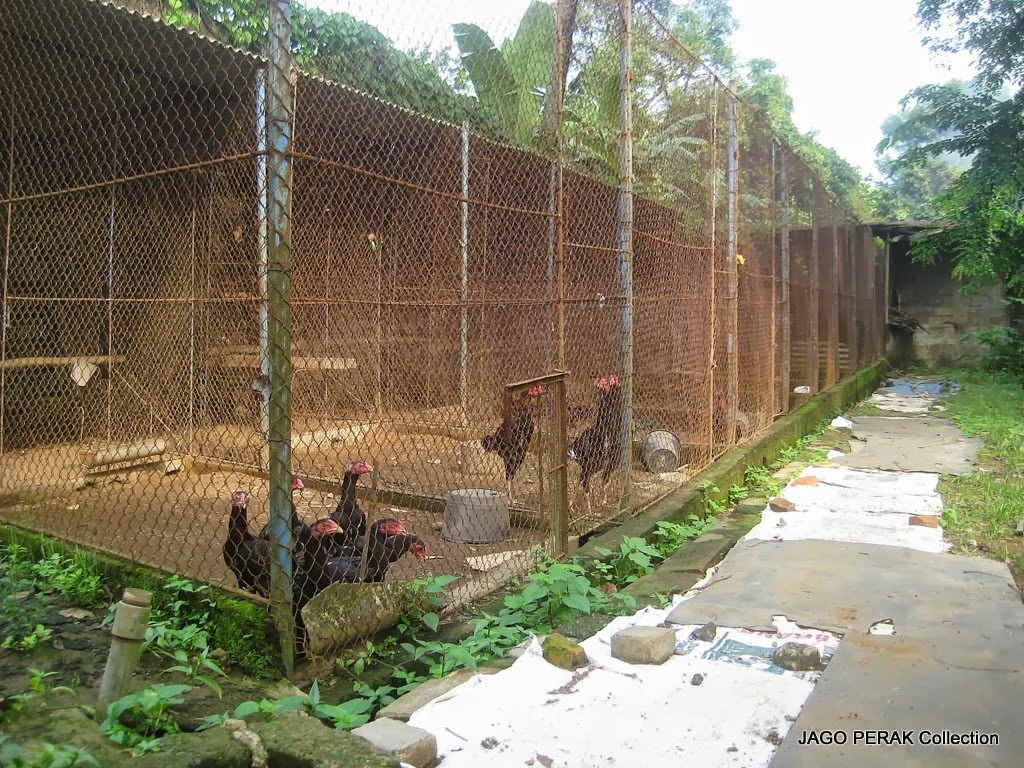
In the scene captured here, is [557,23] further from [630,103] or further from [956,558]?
→ [956,558]

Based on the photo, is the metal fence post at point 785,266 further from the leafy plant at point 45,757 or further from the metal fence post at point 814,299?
the leafy plant at point 45,757

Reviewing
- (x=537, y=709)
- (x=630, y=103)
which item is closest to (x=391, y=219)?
(x=630, y=103)

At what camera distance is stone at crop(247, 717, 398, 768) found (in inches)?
79.2

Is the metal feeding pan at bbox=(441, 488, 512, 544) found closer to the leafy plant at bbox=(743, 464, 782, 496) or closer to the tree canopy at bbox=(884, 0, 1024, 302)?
the leafy plant at bbox=(743, 464, 782, 496)

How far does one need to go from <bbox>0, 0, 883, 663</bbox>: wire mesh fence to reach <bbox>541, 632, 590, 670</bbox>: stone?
895mm

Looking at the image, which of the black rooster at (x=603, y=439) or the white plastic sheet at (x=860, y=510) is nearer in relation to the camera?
the white plastic sheet at (x=860, y=510)

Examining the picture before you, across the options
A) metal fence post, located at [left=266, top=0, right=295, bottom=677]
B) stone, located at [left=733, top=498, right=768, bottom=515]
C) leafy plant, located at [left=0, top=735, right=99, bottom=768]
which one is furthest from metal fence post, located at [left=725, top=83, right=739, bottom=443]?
leafy plant, located at [left=0, top=735, right=99, bottom=768]

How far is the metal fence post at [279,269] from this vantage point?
274cm

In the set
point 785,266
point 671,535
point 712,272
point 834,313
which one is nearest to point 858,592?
point 671,535

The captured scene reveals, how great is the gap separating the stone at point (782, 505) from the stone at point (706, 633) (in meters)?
2.40

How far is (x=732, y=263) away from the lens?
6609 mm

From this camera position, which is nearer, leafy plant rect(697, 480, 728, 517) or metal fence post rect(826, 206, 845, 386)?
leafy plant rect(697, 480, 728, 517)

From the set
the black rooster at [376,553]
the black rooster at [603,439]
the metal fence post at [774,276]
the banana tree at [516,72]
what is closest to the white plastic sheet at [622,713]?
the black rooster at [376,553]

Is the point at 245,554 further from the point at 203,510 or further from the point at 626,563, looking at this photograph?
the point at 203,510
